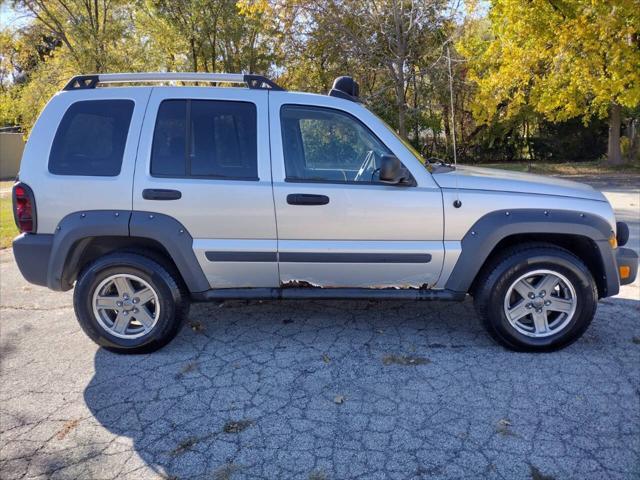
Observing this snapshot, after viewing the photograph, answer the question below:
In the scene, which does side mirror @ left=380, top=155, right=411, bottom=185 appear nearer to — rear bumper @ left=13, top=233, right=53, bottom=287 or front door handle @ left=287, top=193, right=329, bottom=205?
front door handle @ left=287, top=193, right=329, bottom=205

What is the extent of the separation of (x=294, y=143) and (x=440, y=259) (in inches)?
56.0

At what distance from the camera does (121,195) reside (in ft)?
12.2

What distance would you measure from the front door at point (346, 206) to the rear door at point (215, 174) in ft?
0.39

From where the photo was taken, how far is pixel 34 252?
148 inches

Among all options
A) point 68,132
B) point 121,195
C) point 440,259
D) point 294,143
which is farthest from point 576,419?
point 68,132

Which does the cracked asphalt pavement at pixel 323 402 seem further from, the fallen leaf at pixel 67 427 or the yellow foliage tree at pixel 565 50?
the yellow foliage tree at pixel 565 50

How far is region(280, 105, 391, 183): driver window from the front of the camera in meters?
3.82

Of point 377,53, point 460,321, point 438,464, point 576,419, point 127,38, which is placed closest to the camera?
point 438,464

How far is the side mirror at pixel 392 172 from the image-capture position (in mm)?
3549

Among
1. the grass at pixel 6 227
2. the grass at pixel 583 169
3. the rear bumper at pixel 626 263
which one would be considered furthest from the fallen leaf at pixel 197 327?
the grass at pixel 583 169

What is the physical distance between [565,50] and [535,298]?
10703 millimetres

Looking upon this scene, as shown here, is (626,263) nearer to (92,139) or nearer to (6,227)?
(92,139)

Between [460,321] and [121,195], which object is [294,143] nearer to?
[121,195]

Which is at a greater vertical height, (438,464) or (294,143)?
(294,143)
